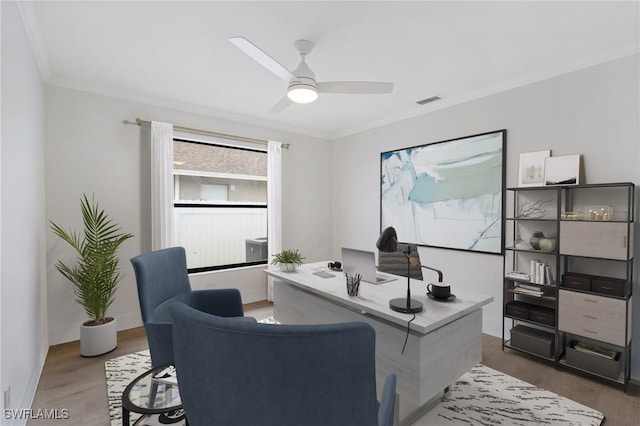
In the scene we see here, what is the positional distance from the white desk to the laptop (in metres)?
0.08

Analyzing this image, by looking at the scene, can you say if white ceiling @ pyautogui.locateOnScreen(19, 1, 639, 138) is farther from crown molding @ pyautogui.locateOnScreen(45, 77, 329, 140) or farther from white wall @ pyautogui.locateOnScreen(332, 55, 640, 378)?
white wall @ pyautogui.locateOnScreen(332, 55, 640, 378)

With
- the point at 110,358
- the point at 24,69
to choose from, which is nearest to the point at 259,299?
the point at 110,358

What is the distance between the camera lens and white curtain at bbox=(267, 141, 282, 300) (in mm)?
4352

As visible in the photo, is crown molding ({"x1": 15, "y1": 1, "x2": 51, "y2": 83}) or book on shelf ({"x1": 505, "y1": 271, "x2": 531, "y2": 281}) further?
book on shelf ({"x1": 505, "y1": 271, "x2": 531, "y2": 281})

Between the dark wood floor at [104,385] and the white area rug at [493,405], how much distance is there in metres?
0.08

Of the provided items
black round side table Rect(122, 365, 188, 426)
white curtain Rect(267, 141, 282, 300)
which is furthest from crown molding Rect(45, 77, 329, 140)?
black round side table Rect(122, 365, 188, 426)

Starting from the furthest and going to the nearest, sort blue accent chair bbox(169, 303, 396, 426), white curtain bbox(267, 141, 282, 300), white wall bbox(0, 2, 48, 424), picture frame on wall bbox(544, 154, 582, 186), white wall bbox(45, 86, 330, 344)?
white curtain bbox(267, 141, 282, 300)
white wall bbox(45, 86, 330, 344)
picture frame on wall bbox(544, 154, 582, 186)
white wall bbox(0, 2, 48, 424)
blue accent chair bbox(169, 303, 396, 426)

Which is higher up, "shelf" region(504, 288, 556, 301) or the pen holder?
the pen holder

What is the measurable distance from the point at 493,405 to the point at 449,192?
215cm

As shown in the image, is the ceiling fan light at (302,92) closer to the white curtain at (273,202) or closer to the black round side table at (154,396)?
the black round side table at (154,396)

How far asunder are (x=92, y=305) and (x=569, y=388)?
402 cm

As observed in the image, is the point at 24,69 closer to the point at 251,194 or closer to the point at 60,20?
the point at 60,20

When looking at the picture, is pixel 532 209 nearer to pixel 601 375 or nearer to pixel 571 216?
pixel 571 216

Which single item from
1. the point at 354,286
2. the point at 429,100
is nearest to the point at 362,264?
the point at 354,286
